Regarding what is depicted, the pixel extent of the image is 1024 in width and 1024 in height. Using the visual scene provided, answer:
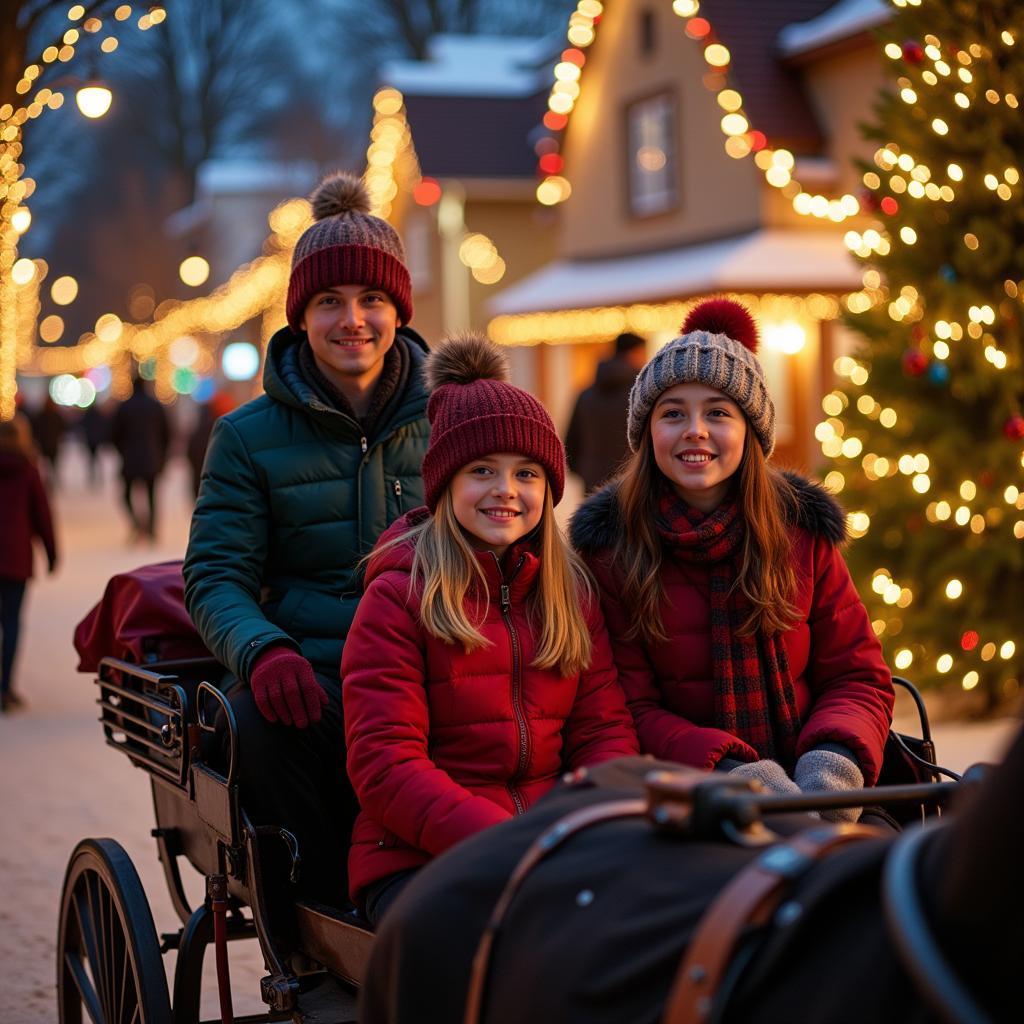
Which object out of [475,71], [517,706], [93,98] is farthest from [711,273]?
[517,706]

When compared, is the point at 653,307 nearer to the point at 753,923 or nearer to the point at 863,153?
the point at 863,153

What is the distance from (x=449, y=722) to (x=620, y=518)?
2.74 feet

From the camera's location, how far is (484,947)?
2.17 metres

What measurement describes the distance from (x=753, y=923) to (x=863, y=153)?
66.8ft

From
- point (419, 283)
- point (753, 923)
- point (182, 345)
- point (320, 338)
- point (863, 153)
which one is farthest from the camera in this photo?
point (182, 345)

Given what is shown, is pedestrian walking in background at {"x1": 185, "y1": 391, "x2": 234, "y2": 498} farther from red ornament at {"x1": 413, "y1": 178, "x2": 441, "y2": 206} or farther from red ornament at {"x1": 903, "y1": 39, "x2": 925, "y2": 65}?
red ornament at {"x1": 903, "y1": 39, "x2": 925, "y2": 65}

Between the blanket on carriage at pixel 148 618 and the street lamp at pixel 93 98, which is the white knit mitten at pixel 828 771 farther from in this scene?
the street lamp at pixel 93 98

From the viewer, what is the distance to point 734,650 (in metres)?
3.82

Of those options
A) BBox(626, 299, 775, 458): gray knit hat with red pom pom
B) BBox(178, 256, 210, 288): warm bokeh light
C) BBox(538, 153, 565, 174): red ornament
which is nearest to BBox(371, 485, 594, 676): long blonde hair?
BBox(626, 299, 775, 458): gray knit hat with red pom pom

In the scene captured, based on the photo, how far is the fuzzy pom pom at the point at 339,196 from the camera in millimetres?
4801

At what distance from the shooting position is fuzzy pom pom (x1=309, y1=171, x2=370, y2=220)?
15.8ft

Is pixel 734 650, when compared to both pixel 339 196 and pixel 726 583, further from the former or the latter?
pixel 339 196

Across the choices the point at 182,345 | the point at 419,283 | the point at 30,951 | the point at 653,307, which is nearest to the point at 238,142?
the point at 182,345

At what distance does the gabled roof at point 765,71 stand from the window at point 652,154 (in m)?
1.98
